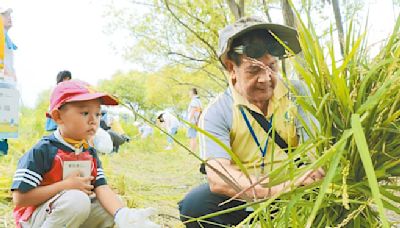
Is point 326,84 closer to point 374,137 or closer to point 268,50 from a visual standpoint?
point 374,137

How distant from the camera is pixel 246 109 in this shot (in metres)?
1.88

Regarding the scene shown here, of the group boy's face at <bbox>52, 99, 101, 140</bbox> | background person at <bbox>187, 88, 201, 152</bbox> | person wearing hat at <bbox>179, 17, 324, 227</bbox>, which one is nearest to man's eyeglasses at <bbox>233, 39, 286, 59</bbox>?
person wearing hat at <bbox>179, 17, 324, 227</bbox>

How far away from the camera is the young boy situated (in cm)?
200

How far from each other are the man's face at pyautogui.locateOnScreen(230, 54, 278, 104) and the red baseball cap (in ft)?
1.78

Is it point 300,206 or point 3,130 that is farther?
point 3,130


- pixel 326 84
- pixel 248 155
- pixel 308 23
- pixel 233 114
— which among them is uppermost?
pixel 308 23

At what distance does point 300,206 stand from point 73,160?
4.46ft

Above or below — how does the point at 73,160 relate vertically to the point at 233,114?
below

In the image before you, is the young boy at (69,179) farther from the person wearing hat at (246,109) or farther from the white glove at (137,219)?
the person wearing hat at (246,109)

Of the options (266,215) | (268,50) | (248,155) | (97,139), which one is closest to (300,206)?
(266,215)

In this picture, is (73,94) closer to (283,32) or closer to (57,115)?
(57,115)

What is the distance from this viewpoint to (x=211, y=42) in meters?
7.91

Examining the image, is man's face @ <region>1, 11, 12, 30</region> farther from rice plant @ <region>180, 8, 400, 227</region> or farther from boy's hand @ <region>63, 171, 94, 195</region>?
rice plant @ <region>180, 8, 400, 227</region>

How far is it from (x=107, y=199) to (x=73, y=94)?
18.5 inches
